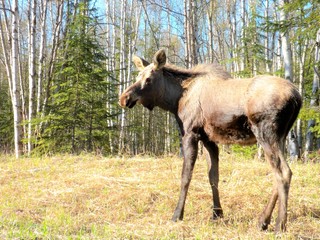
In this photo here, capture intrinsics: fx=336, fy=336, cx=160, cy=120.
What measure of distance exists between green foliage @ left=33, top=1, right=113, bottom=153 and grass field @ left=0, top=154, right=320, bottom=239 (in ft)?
11.5

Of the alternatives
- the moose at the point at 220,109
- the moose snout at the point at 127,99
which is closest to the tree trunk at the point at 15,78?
the moose at the point at 220,109

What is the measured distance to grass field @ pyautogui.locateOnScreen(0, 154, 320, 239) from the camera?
4.03m

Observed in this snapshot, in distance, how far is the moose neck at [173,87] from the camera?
528 centimetres

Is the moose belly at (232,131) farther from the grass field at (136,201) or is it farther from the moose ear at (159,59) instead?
the moose ear at (159,59)

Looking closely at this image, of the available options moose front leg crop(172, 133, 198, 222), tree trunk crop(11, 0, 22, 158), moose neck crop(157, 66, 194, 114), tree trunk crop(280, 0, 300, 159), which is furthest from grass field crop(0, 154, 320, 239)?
tree trunk crop(11, 0, 22, 158)

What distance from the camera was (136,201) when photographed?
18.2 feet

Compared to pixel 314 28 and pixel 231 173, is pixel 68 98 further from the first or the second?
pixel 314 28

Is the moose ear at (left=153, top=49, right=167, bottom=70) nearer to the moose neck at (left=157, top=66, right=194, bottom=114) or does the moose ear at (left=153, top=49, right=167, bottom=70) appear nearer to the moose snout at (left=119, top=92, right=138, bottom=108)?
the moose neck at (left=157, top=66, right=194, bottom=114)

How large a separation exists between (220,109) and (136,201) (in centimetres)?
220

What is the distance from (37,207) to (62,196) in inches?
22.4

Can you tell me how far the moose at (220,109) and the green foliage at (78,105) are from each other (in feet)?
21.4

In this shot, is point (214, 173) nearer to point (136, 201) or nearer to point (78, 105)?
point (136, 201)

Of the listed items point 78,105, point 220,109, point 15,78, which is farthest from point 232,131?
point 15,78

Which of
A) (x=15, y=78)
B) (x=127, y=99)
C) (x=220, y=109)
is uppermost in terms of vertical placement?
(x=15, y=78)
